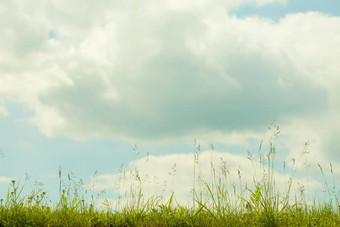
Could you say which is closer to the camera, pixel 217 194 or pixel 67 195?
pixel 217 194

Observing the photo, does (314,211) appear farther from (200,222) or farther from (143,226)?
(143,226)

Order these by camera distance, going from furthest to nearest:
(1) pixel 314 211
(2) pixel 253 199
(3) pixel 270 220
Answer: (1) pixel 314 211
(2) pixel 253 199
(3) pixel 270 220

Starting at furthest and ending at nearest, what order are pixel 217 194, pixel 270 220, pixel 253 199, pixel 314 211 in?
1. pixel 314 211
2. pixel 217 194
3. pixel 253 199
4. pixel 270 220

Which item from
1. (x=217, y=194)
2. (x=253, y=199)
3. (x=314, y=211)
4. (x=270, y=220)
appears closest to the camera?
(x=270, y=220)

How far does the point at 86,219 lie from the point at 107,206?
35.6 inches

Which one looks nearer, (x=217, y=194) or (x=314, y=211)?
(x=217, y=194)

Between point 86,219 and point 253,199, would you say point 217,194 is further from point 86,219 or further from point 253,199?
point 86,219

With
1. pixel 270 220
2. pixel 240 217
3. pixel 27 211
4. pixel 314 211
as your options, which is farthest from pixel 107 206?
pixel 314 211

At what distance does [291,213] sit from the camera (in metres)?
6.08

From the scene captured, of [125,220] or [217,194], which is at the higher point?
[217,194]

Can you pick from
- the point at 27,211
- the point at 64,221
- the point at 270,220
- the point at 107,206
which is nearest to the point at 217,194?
the point at 270,220

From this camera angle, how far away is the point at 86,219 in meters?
6.03

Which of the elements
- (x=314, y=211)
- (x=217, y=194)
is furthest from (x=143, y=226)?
(x=314, y=211)

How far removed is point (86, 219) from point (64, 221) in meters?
0.35
